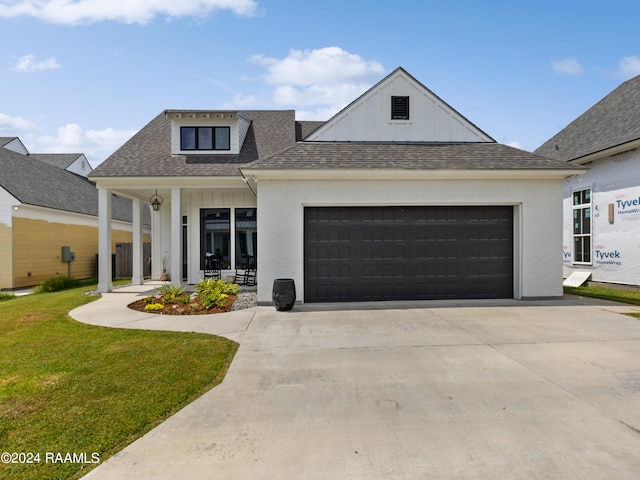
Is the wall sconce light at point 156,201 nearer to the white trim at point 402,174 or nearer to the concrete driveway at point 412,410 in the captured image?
the white trim at point 402,174

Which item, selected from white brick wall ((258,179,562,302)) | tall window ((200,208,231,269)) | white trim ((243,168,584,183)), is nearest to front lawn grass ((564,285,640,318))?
white brick wall ((258,179,562,302))

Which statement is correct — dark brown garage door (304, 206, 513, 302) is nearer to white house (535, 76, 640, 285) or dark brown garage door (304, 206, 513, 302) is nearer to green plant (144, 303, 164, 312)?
green plant (144, 303, 164, 312)

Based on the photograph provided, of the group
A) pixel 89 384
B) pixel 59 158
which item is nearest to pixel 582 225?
pixel 89 384

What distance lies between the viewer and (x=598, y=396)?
173 inches

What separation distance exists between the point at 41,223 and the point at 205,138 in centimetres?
922

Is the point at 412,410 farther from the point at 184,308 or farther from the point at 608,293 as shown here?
the point at 608,293

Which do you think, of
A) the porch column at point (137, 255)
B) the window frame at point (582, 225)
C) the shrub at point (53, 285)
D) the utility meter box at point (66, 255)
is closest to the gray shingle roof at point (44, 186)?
the utility meter box at point (66, 255)

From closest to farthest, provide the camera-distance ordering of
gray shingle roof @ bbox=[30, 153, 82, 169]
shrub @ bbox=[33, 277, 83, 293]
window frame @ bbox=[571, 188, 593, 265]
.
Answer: window frame @ bbox=[571, 188, 593, 265], shrub @ bbox=[33, 277, 83, 293], gray shingle roof @ bbox=[30, 153, 82, 169]

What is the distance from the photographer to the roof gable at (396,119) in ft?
38.2

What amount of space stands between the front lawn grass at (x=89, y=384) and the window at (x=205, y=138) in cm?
893

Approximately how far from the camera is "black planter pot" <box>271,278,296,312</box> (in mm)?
9555

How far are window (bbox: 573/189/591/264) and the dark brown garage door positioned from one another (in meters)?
6.02

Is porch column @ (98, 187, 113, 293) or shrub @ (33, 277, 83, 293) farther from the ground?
porch column @ (98, 187, 113, 293)

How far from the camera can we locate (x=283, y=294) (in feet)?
31.3
